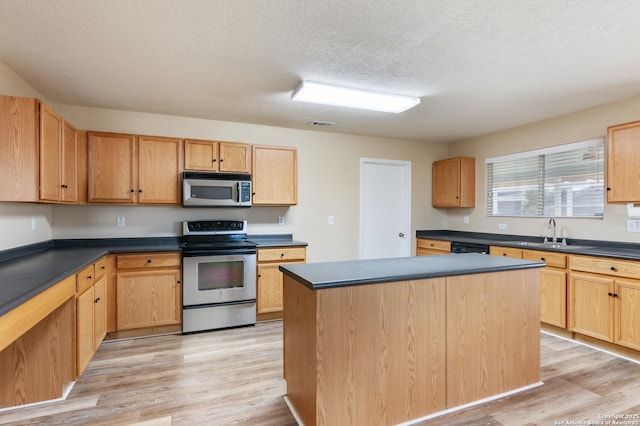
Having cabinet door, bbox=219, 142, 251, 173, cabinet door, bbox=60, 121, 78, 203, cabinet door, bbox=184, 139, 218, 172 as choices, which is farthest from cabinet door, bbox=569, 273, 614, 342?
cabinet door, bbox=60, 121, 78, 203

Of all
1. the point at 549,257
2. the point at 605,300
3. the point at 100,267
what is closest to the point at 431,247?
the point at 549,257

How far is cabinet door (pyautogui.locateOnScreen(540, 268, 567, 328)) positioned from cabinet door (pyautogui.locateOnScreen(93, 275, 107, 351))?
4215 millimetres

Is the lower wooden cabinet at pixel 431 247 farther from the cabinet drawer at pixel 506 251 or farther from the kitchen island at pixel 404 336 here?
the kitchen island at pixel 404 336

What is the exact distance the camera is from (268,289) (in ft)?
12.6

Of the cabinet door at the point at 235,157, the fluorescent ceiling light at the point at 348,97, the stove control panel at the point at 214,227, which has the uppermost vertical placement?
the fluorescent ceiling light at the point at 348,97

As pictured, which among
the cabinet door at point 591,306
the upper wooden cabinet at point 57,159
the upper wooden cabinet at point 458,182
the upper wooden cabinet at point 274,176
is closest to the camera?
the upper wooden cabinet at point 57,159

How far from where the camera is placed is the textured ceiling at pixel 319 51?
6.10ft

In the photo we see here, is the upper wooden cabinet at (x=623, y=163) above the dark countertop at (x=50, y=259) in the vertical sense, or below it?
above

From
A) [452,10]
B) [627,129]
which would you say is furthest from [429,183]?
[452,10]

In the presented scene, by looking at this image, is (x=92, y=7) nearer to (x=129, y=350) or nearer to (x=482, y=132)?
(x=129, y=350)

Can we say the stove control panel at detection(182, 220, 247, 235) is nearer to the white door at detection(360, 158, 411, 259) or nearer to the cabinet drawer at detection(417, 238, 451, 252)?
the white door at detection(360, 158, 411, 259)

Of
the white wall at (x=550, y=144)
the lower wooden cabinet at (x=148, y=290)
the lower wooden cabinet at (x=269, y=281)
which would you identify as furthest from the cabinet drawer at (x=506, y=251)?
the lower wooden cabinet at (x=148, y=290)

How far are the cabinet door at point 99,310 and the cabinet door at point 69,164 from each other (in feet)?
2.64

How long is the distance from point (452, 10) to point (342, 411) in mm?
2255
